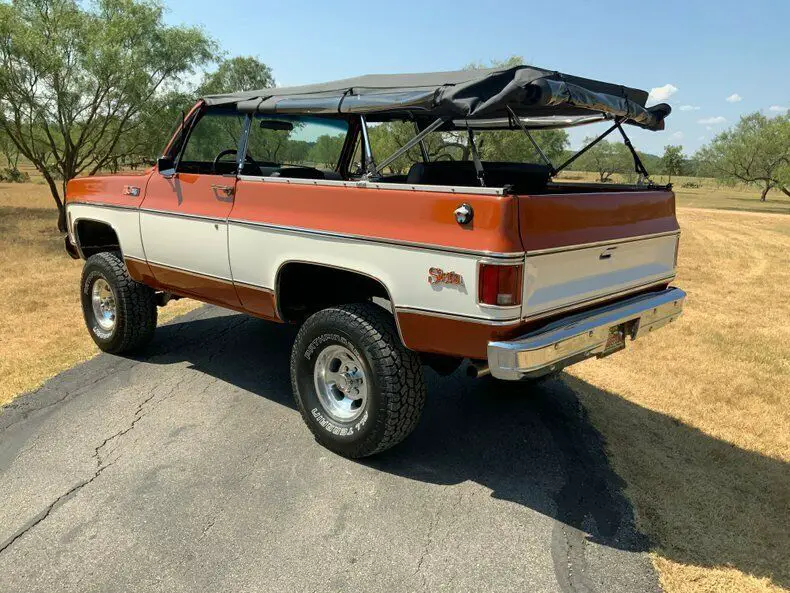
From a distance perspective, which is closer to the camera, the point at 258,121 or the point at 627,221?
the point at 627,221

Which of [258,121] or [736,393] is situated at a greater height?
[258,121]

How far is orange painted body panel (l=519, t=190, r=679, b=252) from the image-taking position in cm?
279

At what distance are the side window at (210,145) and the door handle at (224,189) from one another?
0.57m

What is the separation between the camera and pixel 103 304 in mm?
5293

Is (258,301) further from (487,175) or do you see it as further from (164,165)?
(487,175)

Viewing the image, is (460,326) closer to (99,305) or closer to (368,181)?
(368,181)

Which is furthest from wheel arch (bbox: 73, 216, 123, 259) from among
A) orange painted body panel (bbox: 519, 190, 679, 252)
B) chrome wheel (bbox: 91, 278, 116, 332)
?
orange painted body panel (bbox: 519, 190, 679, 252)

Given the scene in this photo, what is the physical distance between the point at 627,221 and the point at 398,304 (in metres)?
1.47

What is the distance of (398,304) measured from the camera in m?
3.04

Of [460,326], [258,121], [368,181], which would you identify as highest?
[258,121]

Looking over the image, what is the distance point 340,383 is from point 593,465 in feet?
5.30

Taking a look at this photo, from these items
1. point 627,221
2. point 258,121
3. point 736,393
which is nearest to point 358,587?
point 627,221

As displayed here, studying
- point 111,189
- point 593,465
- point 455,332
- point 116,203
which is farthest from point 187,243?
point 593,465

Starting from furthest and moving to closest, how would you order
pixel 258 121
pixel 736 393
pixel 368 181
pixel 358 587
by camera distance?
pixel 736 393, pixel 258 121, pixel 368 181, pixel 358 587
